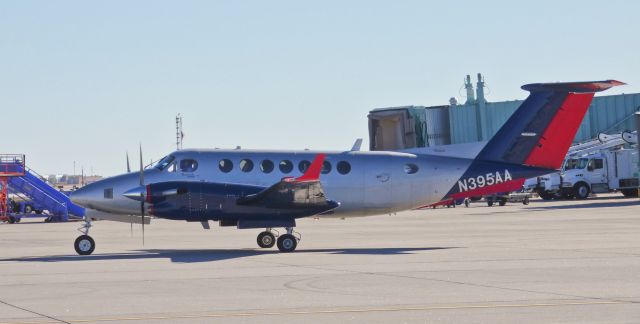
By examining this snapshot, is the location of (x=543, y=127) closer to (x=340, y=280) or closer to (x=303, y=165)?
(x=303, y=165)

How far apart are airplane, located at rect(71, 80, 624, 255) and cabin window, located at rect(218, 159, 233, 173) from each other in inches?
1.0

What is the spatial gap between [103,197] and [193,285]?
29.5 ft

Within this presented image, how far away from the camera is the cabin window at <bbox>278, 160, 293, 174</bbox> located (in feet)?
89.5

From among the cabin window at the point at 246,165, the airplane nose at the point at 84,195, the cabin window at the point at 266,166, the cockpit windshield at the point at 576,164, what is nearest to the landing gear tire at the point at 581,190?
the cockpit windshield at the point at 576,164

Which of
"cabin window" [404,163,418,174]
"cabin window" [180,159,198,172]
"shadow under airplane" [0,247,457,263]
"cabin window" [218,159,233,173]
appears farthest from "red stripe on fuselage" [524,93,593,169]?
"cabin window" [180,159,198,172]

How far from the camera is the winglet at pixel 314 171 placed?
25.1 meters

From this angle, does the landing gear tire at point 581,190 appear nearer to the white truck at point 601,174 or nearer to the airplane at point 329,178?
the white truck at point 601,174

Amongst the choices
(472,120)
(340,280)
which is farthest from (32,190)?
(340,280)

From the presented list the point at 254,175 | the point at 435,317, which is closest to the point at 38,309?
the point at 435,317

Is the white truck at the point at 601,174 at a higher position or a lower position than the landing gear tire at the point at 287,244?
higher

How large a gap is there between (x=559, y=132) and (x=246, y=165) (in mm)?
8465

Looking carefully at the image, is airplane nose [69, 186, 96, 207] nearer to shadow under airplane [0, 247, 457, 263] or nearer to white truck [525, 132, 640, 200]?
shadow under airplane [0, 247, 457, 263]

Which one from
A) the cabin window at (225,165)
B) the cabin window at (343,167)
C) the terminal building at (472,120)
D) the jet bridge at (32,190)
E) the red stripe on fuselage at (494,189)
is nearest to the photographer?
the cabin window at (225,165)

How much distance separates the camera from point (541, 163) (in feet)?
92.8
